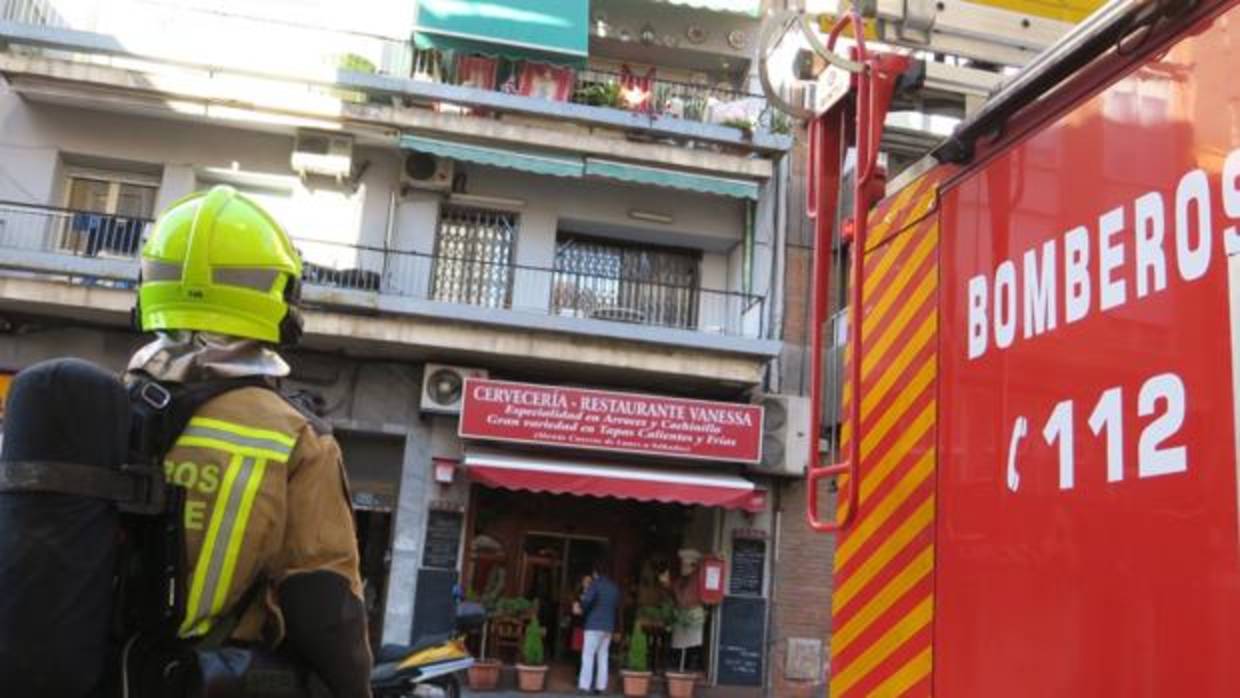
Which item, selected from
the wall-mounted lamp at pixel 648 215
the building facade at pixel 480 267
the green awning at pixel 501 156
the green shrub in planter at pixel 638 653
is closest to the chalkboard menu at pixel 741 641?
the building facade at pixel 480 267

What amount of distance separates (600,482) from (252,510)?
475 inches

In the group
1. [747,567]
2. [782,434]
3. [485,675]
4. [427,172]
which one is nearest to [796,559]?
[747,567]

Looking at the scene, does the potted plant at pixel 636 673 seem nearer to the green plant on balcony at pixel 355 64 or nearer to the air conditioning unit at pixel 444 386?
the air conditioning unit at pixel 444 386

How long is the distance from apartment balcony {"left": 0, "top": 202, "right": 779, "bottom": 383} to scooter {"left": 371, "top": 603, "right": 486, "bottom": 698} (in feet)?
18.0

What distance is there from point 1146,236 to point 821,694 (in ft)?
46.0

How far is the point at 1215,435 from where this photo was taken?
164 cm

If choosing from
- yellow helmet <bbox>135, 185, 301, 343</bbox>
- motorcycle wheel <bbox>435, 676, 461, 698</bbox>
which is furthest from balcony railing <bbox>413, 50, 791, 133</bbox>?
yellow helmet <bbox>135, 185, 301, 343</bbox>

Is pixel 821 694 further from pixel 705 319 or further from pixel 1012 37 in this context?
pixel 1012 37

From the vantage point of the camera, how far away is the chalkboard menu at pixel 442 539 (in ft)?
46.5

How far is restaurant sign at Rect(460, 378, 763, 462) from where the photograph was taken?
1427 cm

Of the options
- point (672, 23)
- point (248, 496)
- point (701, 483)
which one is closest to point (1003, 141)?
point (248, 496)

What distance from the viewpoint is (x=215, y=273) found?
6.82ft

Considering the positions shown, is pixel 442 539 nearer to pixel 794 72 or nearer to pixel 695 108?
pixel 695 108

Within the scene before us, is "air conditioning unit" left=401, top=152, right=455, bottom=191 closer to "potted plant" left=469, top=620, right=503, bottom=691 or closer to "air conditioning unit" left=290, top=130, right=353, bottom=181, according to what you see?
"air conditioning unit" left=290, top=130, right=353, bottom=181
